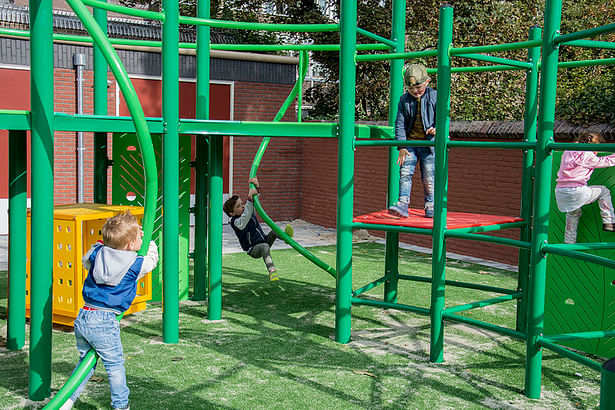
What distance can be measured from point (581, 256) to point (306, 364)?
1.93m

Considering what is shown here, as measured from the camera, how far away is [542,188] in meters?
3.93

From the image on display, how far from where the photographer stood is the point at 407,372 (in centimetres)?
453

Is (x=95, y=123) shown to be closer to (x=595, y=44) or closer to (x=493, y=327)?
(x=493, y=327)

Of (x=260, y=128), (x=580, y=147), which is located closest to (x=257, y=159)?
(x=260, y=128)

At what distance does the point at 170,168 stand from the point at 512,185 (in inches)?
216

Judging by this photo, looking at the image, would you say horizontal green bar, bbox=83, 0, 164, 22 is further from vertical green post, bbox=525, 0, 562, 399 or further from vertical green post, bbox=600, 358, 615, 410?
vertical green post, bbox=600, 358, 615, 410

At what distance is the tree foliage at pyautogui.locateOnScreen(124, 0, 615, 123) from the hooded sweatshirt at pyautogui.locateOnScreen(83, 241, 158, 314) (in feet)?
21.2

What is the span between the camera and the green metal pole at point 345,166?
5.05 m

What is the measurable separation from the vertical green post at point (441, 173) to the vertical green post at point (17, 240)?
2751 millimetres

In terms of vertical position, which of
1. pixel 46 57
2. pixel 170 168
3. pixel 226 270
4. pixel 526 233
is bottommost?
pixel 226 270

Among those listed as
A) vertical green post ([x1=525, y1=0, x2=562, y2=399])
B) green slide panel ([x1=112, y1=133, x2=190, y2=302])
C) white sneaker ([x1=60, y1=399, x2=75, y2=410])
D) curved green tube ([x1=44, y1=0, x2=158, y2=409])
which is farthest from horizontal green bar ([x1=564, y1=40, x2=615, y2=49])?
white sneaker ([x1=60, y1=399, x2=75, y2=410])

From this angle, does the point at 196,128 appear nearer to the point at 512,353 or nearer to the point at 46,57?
the point at 46,57

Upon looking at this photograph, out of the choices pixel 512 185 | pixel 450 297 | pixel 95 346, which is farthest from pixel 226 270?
pixel 95 346

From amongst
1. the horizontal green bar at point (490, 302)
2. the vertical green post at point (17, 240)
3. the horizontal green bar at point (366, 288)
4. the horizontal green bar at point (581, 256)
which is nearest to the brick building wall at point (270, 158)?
→ the horizontal green bar at point (366, 288)
